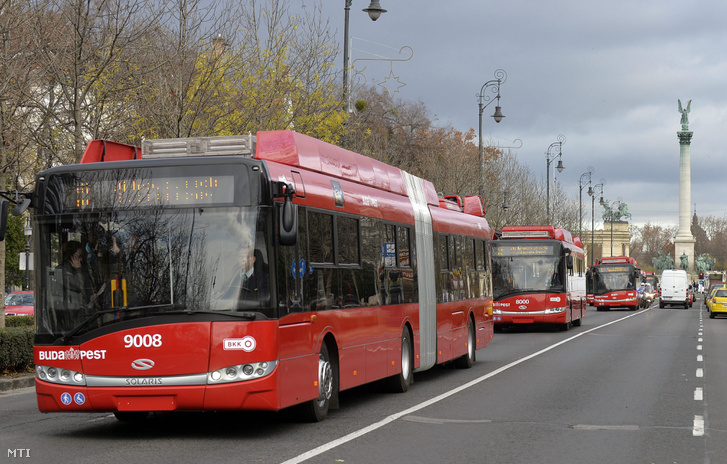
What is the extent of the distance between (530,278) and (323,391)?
2304cm

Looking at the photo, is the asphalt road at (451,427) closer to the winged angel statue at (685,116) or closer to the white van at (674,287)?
the white van at (674,287)

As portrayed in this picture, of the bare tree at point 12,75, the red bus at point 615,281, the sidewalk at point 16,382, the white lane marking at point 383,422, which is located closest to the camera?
the white lane marking at point 383,422

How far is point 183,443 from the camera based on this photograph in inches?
399

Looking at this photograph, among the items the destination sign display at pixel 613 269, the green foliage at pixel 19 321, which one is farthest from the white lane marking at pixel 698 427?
the destination sign display at pixel 613 269

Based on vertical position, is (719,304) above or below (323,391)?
below

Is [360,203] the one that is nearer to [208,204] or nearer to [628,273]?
[208,204]

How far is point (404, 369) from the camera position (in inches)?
603

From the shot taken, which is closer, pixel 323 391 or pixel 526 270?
pixel 323 391

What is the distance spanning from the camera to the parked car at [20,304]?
3516 cm

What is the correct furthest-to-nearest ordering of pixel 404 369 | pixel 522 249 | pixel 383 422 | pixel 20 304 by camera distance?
pixel 20 304, pixel 522 249, pixel 404 369, pixel 383 422

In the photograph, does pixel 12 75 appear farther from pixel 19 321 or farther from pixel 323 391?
pixel 19 321

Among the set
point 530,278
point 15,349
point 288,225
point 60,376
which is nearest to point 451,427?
point 288,225

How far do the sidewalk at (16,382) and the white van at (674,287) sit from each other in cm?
6368

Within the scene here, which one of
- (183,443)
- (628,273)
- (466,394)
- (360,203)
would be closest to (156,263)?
(183,443)
